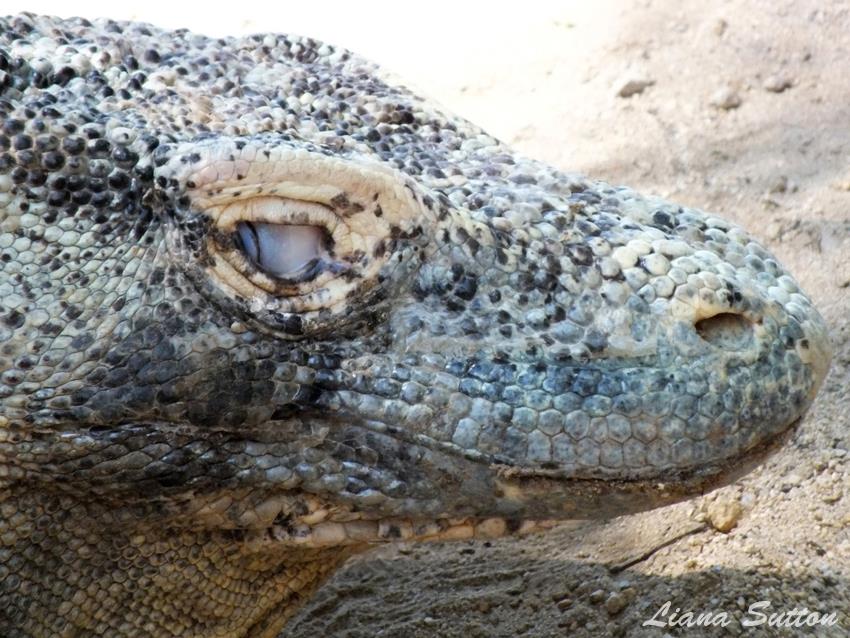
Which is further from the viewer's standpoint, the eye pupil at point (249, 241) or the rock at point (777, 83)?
the rock at point (777, 83)

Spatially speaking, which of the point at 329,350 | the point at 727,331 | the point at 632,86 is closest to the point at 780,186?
the point at 632,86

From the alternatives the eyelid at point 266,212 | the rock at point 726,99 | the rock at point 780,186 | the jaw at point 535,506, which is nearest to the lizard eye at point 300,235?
the eyelid at point 266,212

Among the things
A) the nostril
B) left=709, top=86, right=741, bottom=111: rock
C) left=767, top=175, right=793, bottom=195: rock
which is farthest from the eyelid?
left=709, top=86, right=741, bottom=111: rock

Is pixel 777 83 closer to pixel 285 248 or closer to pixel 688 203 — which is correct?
pixel 688 203

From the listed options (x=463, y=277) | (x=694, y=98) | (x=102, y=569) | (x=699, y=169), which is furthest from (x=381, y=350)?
(x=694, y=98)

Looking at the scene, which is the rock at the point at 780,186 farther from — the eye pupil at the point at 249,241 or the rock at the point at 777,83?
the eye pupil at the point at 249,241

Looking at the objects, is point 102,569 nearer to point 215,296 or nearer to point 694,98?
point 215,296
